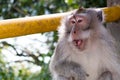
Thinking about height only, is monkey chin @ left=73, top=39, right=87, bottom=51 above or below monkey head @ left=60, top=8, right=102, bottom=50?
below

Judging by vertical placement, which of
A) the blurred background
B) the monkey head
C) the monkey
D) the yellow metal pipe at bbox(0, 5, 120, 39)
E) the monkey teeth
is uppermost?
the yellow metal pipe at bbox(0, 5, 120, 39)

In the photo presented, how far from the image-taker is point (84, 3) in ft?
20.9

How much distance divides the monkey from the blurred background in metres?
0.96

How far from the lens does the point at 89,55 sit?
13.0ft

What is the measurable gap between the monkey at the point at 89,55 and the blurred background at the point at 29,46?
96 centimetres

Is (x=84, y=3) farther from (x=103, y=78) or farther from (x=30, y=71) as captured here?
(x=103, y=78)

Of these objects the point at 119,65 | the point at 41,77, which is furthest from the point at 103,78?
the point at 41,77

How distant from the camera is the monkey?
380 centimetres

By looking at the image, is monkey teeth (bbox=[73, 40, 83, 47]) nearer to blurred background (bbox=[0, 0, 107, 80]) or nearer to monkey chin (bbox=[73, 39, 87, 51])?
monkey chin (bbox=[73, 39, 87, 51])

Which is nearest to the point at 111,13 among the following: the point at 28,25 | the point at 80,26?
the point at 80,26

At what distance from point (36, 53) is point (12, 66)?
0.59 metres

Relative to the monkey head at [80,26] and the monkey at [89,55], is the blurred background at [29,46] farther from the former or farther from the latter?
the monkey head at [80,26]

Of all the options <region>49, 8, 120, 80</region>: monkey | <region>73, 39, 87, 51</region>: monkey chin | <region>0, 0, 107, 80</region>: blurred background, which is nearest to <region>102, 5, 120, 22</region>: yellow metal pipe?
<region>49, 8, 120, 80</region>: monkey

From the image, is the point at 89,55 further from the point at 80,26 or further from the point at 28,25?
the point at 28,25
